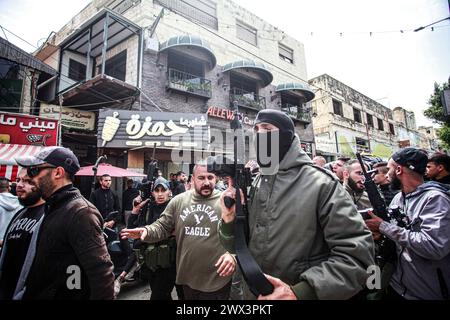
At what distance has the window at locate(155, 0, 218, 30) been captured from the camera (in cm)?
1145

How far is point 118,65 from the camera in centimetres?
1173

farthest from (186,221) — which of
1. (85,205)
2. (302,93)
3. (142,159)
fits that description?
(302,93)

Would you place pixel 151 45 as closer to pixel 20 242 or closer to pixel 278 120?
pixel 20 242

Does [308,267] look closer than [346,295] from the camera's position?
No

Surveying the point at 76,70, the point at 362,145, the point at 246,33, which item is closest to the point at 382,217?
the point at 76,70

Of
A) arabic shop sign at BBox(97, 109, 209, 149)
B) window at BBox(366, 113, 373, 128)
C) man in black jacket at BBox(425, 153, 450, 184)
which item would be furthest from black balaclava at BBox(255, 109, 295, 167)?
window at BBox(366, 113, 373, 128)

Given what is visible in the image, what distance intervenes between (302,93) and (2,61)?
53.6 feet

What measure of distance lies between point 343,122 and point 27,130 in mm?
20076

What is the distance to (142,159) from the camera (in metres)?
9.45

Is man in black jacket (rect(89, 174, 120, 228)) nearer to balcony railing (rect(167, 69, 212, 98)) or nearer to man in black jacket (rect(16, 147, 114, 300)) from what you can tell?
man in black jacket (rect(16, 147, 114, 300))

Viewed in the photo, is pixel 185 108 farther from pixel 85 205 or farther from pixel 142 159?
pixel 85 205

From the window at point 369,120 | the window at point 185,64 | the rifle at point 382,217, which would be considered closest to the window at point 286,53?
the window at point 185,64

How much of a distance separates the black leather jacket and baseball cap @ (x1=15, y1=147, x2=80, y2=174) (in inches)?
17.9

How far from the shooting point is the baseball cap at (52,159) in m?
2.07
